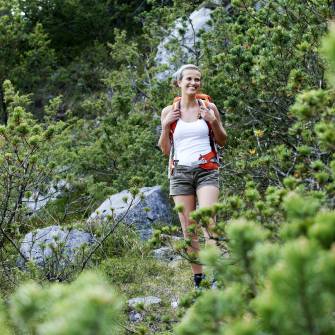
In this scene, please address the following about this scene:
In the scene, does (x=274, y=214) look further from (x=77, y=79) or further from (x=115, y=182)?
(x=77, y=79)

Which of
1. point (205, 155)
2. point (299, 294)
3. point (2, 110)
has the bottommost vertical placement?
point (299, 294)

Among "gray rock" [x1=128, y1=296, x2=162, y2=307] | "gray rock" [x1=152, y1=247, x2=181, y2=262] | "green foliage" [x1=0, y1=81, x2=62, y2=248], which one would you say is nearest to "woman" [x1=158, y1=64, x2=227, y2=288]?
"gray rock" [x1=128, y1=296, x2=162, y2=307]

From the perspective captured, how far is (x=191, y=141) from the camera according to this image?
5.07 m

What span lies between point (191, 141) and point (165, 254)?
3.09m

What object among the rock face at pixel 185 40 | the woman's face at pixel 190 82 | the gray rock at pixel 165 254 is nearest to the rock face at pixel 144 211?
the gray rock at pixel 165 254

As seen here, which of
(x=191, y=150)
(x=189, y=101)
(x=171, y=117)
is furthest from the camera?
(x=189, y=101)

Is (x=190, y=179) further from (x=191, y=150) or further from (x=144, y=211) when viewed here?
(x=144, y=211)

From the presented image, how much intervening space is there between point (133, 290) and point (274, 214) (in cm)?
349

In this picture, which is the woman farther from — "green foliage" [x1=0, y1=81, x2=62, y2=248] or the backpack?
"green foliage" [x1=0, y1=81, x2=62, y2=248]

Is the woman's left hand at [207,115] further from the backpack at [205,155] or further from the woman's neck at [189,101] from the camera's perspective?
the woman's neck at [189,101]

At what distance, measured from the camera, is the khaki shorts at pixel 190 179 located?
506 centimetres

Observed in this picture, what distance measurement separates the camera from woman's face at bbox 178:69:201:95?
528cm

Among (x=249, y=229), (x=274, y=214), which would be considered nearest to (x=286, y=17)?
(x=274, y=214)

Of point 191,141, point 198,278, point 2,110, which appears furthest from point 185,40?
point 198,278
